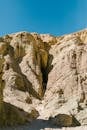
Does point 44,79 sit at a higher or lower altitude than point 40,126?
higher

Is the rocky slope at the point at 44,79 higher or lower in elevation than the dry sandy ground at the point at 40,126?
higher

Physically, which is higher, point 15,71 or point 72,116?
point 15,71

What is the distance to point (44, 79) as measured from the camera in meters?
76.4

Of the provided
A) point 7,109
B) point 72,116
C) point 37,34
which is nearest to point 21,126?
point 7,109

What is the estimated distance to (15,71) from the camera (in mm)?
71500

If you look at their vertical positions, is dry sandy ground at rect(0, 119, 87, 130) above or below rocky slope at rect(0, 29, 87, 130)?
below

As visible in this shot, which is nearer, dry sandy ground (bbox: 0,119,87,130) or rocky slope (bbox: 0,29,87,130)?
dry sandy ground (bbox: 0,119,87,130)

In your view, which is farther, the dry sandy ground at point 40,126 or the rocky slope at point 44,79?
the rocky slope at point 44,79

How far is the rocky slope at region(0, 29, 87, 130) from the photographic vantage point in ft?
187

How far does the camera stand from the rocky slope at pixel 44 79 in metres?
57.1

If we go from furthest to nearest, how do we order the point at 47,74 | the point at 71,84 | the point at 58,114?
1. the point at 47,74
2. the point at 71,84
3. the point at 58,114

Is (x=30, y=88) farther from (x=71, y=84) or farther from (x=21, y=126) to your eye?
(x=21, y=126)

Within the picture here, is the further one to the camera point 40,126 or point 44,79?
point 44,79

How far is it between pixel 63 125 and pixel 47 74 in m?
Result: 24.0
